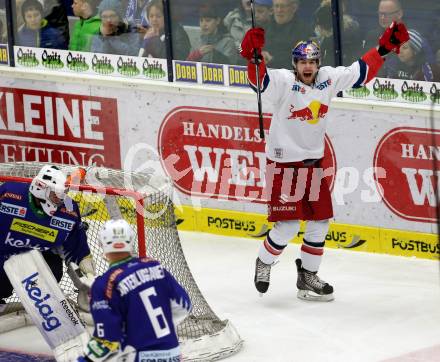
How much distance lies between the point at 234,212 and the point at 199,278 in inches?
42.0

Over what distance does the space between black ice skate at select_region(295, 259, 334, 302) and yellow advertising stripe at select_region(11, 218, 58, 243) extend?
5.53 ft

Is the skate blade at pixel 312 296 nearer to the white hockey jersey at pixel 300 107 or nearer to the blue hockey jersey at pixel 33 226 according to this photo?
the white hockey jersey at pixel 300 107

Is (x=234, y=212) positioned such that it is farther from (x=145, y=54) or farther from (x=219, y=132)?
(x=145, y=54)

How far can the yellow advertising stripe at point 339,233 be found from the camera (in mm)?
9938

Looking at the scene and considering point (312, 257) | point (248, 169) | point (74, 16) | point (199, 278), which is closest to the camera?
point (312, 257)

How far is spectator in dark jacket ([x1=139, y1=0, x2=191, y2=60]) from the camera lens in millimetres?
10969

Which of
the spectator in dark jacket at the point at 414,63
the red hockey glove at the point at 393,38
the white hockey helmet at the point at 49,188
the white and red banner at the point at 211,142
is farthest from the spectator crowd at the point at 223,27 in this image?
the white hockey helmet at the point at 49,188

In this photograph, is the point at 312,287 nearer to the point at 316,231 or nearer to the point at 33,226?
the point at 316,231

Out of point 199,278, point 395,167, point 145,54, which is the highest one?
point 145,54

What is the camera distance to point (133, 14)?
36.7 ft

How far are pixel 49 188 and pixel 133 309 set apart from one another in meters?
1.88

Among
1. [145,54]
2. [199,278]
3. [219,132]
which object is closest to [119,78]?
[145,54]

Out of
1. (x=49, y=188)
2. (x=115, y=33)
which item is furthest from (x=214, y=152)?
(x=49, y=188)

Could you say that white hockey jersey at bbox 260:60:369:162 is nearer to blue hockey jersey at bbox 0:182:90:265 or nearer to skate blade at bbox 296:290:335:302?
skate blade at bbox 296:290:335:302
